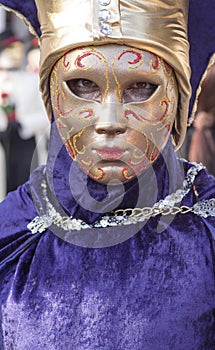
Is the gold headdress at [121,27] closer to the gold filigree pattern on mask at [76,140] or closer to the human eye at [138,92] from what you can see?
the human eye at [138,92]

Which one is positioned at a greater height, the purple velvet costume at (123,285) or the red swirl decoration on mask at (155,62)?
the red swirl decoration on mask at (155,62)

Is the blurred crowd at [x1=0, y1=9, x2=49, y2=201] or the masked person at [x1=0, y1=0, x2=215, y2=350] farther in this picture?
the blurred crowd at [x1=0, y1=9, x2=49, y2=201]

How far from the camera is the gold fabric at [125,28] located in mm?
2033

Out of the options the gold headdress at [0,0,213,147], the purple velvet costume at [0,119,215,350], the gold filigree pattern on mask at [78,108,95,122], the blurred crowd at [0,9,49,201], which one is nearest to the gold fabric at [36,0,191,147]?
the gold headdress at [0,0,213,147]

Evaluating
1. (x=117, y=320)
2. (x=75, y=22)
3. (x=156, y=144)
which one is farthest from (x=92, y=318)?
(x=75, y=22)

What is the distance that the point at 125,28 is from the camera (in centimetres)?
203

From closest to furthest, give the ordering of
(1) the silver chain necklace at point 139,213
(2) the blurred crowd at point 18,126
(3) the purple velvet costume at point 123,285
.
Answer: (3) the purple velvet costume at point 123,285
(1) the silver chain necklace at point 139,213
(2) the blurred crowd at point 18,126

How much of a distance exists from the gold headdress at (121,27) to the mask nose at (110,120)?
0.58ft

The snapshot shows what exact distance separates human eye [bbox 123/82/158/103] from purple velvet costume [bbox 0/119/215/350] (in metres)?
0.19

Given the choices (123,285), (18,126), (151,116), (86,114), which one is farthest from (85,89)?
(18,126)

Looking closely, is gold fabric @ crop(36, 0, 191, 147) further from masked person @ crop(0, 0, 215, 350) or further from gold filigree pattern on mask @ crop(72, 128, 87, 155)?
gold filigree pattern on mask @ crop(72, 128, 87, 155)

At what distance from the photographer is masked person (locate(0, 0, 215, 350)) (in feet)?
6.62

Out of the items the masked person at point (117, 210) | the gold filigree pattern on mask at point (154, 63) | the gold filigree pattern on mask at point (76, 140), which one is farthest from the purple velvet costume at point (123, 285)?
the gold filigree pattern on mask at point (154, 63)

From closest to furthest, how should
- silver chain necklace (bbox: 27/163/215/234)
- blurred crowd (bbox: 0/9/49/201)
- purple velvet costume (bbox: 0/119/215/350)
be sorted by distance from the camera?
purple velvet costume (bbox: 0/119/215/350) → silver chain necklace (bbox: 27/163/215/234) → blurred crowd (bbox: 0/9/49/201)
